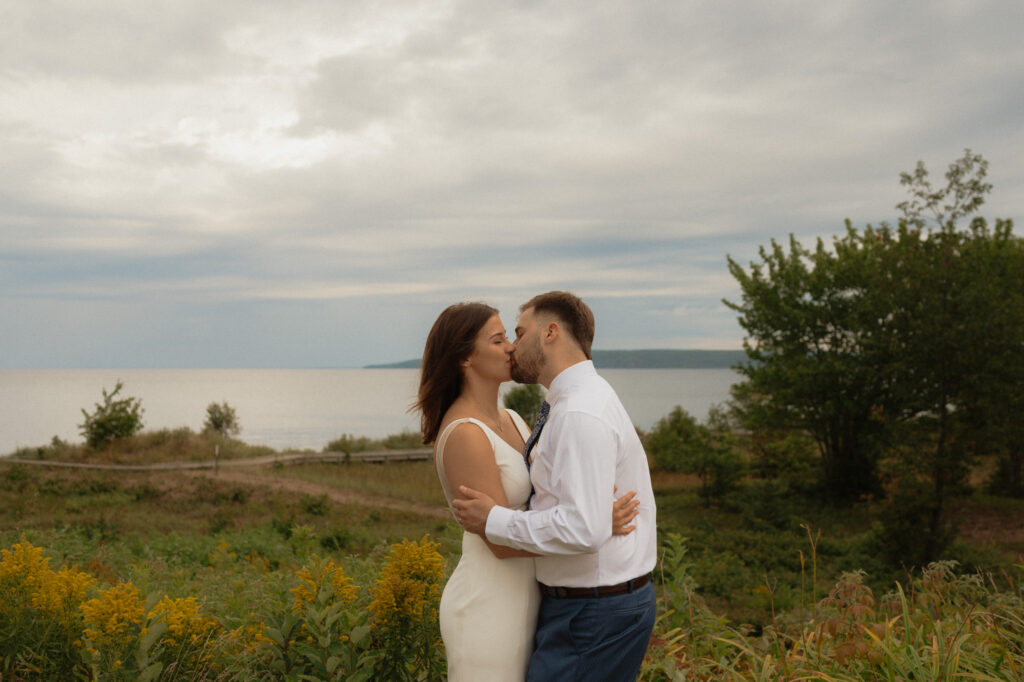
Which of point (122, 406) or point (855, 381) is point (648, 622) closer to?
point (855, 381)

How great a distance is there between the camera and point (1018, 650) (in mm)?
4500

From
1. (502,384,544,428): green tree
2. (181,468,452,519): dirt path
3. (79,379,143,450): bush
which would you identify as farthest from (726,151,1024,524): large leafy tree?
(79,379,143,450): bush

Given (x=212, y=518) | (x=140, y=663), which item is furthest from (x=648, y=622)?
(x=212, y=518)

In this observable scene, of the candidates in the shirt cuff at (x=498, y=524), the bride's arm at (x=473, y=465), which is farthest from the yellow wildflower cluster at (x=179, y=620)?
the shirt cuff at (x=498, y=524)

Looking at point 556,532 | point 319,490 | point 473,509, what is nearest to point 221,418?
point 319,490

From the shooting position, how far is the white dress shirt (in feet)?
7.91

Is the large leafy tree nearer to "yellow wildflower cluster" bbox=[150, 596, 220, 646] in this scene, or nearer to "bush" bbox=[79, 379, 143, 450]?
"yellow wildflower cluster" bbox=[150, 596, 220, 646]

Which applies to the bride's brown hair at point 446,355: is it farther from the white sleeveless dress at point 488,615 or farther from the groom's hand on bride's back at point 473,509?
the groom's hand on bride's back at point 473,509

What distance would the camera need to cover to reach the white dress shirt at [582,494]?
2412 millimetres

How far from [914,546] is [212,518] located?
569 inches

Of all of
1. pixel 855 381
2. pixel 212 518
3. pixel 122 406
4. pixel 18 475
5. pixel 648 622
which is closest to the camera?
pixel 648 622

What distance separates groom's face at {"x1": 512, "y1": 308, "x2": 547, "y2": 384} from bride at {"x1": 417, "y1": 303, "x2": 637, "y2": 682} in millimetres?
189

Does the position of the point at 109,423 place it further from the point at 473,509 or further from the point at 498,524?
the point at 498,524

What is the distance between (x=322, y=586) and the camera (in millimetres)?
3359
